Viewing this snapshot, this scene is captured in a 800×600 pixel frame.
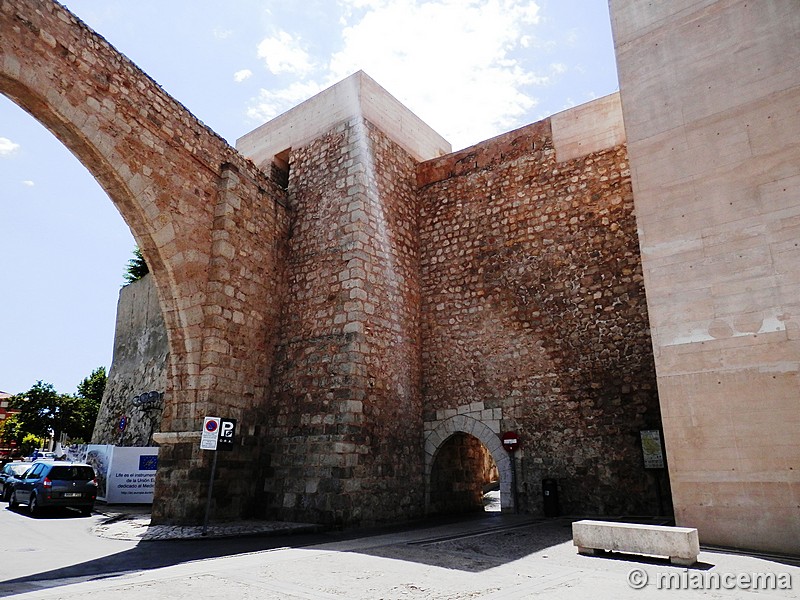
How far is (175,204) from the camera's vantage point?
8.65 m

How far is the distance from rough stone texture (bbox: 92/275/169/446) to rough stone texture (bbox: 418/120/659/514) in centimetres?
847

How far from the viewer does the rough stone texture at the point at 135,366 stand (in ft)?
49.6

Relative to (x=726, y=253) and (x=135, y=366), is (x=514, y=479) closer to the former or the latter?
(x=726, y=253)

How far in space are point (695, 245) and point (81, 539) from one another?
920cm

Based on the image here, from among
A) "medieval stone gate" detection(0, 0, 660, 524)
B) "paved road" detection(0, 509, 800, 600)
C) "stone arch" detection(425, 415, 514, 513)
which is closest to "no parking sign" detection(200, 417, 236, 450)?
"medieval stone gate" detection(0, 0, 660, 524)

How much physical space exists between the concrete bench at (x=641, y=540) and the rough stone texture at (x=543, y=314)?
3.40m

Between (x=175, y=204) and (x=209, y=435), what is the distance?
12.2ft

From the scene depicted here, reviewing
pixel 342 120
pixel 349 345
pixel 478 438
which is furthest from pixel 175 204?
pixel 478 438

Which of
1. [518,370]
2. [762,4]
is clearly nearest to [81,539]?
[518,370]

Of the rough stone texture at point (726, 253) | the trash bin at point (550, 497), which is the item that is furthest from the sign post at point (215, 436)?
the rough stone texture at point (726, 253)

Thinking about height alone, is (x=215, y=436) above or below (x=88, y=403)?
below

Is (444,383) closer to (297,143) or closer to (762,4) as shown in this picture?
(297,143)

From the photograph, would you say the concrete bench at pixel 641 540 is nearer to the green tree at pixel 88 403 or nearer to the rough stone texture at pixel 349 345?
the rough stone texture at pixel 349 345

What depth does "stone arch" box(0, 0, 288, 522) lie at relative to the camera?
7094 millimetres
